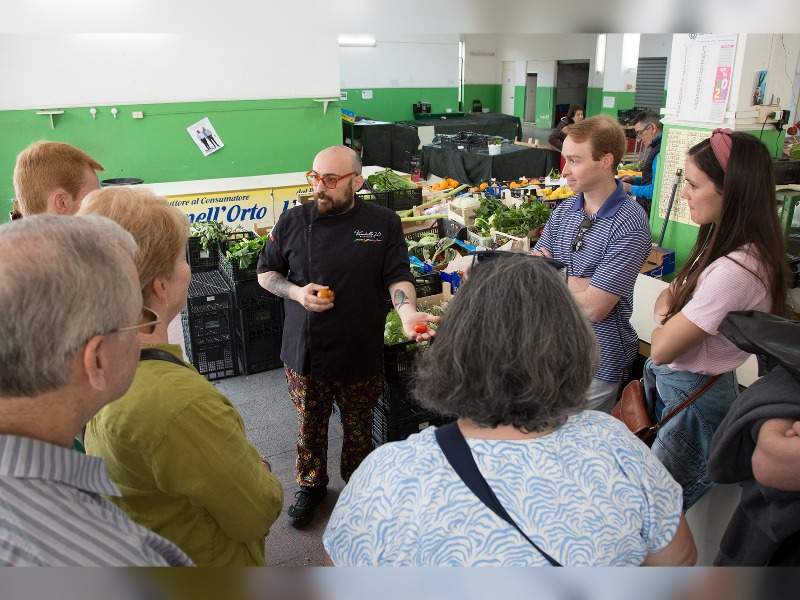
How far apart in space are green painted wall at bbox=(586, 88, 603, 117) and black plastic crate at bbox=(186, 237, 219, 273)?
1281 cm

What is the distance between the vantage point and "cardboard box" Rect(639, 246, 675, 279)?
15.5 ft

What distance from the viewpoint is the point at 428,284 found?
379 centimetres

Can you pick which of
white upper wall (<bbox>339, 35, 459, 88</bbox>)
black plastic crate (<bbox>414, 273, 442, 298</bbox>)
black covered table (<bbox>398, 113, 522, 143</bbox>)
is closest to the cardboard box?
black plastic crate (<bbox>414, 273, 442, 298</bbox>)

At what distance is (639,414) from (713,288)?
62 centimetres

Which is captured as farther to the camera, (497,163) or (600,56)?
(600,56)

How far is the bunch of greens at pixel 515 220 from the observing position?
434 cm

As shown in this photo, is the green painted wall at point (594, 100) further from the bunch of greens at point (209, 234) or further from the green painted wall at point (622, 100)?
the bunch of greens at point (209, 234)

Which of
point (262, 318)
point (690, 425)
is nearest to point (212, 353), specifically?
point (262, 318)

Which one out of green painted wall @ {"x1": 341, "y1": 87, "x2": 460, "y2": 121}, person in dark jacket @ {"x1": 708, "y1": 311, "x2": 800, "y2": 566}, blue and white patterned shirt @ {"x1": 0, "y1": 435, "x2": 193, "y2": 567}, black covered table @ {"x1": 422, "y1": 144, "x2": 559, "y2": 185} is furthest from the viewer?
green painted wall @ {"x1": 341, "y1": 87, "x2": 460, "y2": 121}

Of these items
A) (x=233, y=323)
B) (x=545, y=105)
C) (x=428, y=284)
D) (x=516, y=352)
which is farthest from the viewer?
(x=545, y=105)

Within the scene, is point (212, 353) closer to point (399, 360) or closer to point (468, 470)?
point (399, 360)

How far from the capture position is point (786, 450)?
4.32ft

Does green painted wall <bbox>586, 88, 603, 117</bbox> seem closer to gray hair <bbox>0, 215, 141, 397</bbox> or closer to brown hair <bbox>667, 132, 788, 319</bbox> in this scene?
brown hair <bbox>667, 132, 788, 319</bbox>
